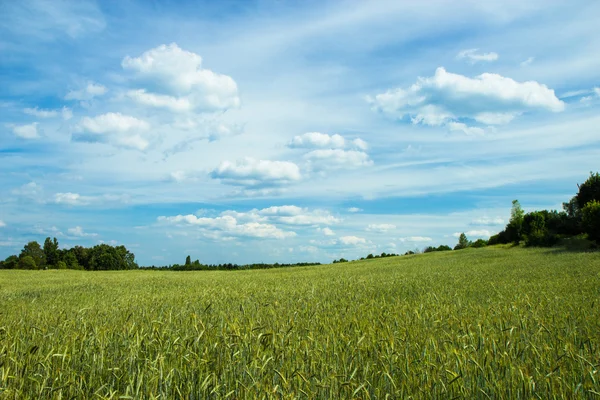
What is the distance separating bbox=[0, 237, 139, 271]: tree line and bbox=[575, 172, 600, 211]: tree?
66.9 m

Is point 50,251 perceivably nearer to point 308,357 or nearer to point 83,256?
point 83,256

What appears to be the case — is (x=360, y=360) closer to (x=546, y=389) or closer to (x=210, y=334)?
(x=546, y=389)

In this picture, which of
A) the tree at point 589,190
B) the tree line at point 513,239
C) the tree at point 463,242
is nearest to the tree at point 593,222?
the tree line at point 513,239

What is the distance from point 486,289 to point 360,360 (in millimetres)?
7505

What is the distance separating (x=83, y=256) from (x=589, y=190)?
81651 mm

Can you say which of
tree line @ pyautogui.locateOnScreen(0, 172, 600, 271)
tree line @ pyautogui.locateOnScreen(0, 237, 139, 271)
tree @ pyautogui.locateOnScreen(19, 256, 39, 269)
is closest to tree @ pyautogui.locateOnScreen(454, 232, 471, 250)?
tree line @ pyautogui.locateOnScreen(0, 172, 600, 271)

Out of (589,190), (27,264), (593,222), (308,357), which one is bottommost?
(308,357)

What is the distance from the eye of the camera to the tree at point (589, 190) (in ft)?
157

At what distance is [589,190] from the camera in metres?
48.8

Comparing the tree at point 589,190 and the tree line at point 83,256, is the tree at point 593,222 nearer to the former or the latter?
the tree at point 589,190

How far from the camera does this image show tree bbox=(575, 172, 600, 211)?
47844 millimetres

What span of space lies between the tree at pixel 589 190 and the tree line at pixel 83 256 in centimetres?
6688

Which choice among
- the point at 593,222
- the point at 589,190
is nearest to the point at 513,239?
the point at 589,190

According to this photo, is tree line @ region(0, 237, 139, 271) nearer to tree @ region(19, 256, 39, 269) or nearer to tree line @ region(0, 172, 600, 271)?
tree line @ region(0, 172, 600, 271)
